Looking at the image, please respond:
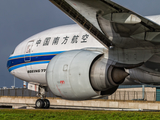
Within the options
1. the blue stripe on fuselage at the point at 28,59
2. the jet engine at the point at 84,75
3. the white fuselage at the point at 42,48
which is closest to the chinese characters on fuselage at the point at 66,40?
the white fuselage at the point at 42,48

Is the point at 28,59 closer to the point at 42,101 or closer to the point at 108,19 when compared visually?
the point at 42,101

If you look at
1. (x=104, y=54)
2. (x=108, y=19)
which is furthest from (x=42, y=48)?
(x=108, y=19)

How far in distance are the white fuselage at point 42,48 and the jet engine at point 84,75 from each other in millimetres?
2714

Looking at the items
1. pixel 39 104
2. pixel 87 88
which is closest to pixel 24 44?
pixel 39 104

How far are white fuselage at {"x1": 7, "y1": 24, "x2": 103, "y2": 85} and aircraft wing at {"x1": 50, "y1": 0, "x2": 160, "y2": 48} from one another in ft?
11.6

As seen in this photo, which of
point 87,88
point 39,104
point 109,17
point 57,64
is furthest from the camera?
point 39,104

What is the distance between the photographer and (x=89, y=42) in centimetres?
1245

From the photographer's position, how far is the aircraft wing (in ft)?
23.7

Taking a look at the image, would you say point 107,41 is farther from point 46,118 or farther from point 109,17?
point 46,118

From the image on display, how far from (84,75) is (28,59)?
6.59 m

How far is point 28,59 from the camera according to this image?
1516cm

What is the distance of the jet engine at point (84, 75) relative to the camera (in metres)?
9.29

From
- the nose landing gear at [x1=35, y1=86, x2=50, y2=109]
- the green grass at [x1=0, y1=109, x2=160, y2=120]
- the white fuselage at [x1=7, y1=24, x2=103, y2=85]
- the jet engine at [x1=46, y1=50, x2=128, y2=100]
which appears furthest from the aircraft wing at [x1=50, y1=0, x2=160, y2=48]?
the nose landing gear at [x1=35, y1=86, x2=50, y2=109]

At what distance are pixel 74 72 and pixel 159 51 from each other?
117 inches
